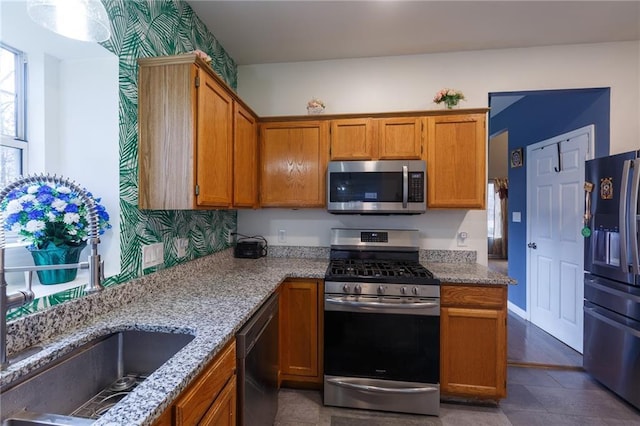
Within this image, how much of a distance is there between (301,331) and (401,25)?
8.04ft

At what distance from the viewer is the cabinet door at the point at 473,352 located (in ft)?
6.26

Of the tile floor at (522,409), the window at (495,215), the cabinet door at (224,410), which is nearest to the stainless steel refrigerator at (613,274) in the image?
the tile floor at (522,409)

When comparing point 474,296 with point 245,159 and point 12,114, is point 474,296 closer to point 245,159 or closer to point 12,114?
point 245,159

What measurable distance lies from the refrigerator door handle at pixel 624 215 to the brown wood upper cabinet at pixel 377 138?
1.33 m

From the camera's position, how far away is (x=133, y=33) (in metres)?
1.48

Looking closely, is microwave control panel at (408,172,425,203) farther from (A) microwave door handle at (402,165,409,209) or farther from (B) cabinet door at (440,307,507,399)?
(B) cabinet door at (440,307,507,399)

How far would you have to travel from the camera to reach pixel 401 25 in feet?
7.09

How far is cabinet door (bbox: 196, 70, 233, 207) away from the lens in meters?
1.52

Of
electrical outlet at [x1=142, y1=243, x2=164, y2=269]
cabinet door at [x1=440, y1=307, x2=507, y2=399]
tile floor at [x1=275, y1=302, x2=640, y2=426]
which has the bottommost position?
tile floor at [x1=275, y1=302, x2=640, y2=426]

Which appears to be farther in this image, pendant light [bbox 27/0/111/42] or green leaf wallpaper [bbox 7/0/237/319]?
green leaf wallpaper [bbox 7/0/237/319]

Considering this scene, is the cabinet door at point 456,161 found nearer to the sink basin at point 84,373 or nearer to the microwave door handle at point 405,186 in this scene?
the microwave door handle at point 405,186

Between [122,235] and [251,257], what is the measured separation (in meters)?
1.25

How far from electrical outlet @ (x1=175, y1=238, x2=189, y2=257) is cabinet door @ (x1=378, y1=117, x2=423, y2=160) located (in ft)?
5.29

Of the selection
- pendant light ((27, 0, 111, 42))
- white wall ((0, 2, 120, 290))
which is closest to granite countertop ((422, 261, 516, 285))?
white wall ((0, 2, 120, 290))
